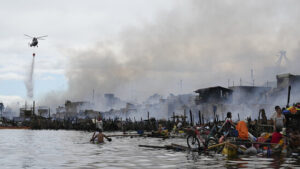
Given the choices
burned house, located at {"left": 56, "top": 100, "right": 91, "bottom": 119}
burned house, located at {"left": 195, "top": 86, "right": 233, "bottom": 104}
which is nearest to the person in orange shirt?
burned house, located at {"left": 195, "top": 86, "right": 233, "bottom": 104}

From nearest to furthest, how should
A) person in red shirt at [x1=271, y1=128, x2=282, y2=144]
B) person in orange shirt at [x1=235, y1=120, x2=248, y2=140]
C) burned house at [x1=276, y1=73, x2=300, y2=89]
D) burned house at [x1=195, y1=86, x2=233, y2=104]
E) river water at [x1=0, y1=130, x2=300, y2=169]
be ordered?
river water at [x1=0, y1=130, x2=300, y2=169] < person in red shirt at [x1=271, y1=128, x2=282, y2=144] < person in orange shirt at [x1=235, y1=120, x2=248, y2=140] < burned house at [x1=276, y1=73, x2=300, y2=89] < burned house at [x1=195, y1=86, x2=233, y2=104]

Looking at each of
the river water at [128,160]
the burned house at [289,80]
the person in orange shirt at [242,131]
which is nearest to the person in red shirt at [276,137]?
the person in orange shirt at [242,131]

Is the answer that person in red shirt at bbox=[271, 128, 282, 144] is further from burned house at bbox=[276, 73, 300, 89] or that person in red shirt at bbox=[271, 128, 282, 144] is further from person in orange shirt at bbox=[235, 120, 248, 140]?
burned house at bbox=[276, 73, 300, 89]

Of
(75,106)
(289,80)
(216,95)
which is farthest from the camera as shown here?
(75,106)

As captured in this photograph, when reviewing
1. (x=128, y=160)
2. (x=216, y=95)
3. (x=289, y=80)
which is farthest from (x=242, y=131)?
(x=216, y=95)

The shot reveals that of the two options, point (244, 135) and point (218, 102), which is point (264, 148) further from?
point (218, 102)

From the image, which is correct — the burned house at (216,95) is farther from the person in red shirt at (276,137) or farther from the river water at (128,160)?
the person in red shirt at (276,137)

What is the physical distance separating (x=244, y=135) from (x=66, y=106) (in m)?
126

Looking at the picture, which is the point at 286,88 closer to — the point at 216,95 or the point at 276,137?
the point at 216,95

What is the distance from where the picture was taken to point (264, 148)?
16312 mm

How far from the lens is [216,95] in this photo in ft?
204

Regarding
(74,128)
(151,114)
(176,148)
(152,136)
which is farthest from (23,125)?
(176,148)

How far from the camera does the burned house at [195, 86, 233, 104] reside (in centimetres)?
6209

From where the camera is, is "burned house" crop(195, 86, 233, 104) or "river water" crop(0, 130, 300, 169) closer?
"river water" crop(0, 130, 300, 169)
